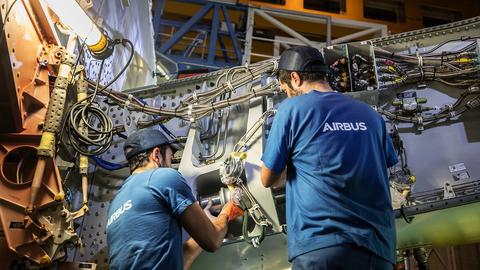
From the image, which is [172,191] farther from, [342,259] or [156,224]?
[342,259]

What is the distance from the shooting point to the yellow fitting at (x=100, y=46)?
252 cm

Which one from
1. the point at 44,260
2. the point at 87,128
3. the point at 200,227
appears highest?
the point at 87,128

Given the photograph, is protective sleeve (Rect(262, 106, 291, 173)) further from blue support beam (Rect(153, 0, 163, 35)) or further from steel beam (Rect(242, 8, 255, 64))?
blue support beam (Rect(153, 0, 163, 35))

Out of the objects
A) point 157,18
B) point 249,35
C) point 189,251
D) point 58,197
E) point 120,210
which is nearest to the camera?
point 120,210

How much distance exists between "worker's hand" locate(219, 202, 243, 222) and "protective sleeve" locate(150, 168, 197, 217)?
32cm

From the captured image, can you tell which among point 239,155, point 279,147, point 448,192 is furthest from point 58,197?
point 448,192

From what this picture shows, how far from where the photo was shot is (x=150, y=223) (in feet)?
5.69

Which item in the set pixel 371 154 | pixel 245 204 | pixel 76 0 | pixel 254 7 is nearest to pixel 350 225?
pixel 371 154

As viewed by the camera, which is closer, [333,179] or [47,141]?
[333,179]

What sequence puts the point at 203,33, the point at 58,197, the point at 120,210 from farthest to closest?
1. the point at 203,33
2. the point at 58,197
3. the point at 120,210

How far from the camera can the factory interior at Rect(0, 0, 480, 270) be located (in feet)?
6.83

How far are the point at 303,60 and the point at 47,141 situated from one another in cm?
140

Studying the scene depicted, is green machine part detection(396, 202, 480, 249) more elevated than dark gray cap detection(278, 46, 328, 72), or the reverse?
dark gray cap detection(278, 46, 328, 72)

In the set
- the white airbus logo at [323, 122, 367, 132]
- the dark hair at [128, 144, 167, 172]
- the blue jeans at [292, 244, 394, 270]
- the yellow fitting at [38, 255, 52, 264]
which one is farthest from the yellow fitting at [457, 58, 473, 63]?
the yellow fitting at [38, 255, 52, 264]
